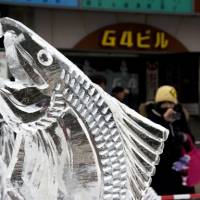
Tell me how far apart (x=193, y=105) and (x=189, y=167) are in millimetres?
5692

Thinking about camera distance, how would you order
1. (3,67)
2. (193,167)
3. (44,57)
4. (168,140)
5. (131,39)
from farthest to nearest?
(131,39)
(193,167)
(168,140)
(3,67)
(44,57)

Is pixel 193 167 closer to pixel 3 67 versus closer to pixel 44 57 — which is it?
pixel 3 67

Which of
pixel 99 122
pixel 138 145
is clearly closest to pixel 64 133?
pixel 99 122

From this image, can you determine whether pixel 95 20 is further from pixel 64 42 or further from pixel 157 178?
pixel 157 178

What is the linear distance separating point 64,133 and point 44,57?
13.4 inches

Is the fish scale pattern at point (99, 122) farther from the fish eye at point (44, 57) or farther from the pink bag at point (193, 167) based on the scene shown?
the pink bag at point (193, 167)

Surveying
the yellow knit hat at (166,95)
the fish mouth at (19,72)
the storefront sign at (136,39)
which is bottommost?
the storefront sign at (136,39)

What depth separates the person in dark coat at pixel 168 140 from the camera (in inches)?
171

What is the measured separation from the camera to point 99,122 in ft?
8.75

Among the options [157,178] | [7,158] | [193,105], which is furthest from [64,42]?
[7,158]

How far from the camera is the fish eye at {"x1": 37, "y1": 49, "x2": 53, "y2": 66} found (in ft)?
8.66

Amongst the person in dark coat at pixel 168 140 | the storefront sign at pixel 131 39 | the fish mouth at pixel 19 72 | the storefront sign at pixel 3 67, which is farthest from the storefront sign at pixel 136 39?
the fish mouth at pixel 19 72

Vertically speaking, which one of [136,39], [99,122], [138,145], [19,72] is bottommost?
[136,39]

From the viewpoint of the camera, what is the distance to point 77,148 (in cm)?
269
